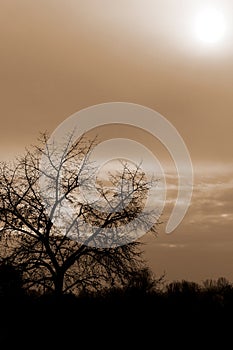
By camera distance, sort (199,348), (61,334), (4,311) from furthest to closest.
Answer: (4,311)
(61,334)
(199,348)

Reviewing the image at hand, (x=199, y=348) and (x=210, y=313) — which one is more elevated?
(x=210, y=313)

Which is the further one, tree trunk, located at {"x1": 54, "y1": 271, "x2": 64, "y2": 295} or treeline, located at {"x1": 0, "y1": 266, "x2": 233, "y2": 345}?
tree trunk, located at {"x1": 54, "y1": 271, "x2": 64, "y2": 295}

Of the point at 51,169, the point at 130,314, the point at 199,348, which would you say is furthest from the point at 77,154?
the point at 199,348

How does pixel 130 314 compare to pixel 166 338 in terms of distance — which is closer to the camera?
pixel 166 338

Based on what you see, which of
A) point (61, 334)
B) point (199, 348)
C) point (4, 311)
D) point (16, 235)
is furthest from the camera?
point (16, 235)

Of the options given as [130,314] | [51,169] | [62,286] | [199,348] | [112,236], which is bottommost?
[199,348]

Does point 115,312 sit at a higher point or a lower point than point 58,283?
lower

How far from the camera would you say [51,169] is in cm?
2753

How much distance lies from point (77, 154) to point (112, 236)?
12.3 ft

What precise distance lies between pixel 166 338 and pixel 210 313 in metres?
2.24

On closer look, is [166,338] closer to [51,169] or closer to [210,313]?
[210,313]

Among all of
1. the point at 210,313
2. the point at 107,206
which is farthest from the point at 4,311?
the point at 210,313

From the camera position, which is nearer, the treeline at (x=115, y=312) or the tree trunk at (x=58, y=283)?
the treeline at (x=115, y=312)

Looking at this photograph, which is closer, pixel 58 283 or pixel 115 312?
pixel 115 312
